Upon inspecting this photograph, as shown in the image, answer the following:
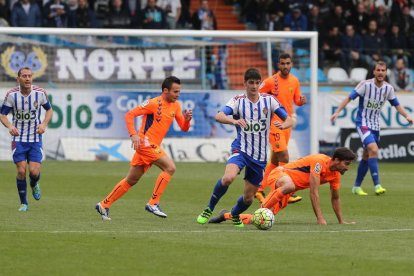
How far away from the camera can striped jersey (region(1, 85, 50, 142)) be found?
15.5 m

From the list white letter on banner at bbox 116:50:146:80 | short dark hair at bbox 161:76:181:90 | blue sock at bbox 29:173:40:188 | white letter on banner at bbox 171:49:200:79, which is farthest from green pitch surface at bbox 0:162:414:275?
white letter on banner at bbox 171:49:200:79

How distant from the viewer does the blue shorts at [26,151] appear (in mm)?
15602

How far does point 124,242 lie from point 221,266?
6.12 ft

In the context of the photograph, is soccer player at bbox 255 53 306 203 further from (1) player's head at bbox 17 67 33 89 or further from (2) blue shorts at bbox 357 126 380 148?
(1) player's head at bbox 17 67 33 89

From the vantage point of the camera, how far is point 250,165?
13.4 meters

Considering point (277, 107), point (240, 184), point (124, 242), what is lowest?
point (240, 184)

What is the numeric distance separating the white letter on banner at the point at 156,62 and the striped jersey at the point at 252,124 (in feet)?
44.1

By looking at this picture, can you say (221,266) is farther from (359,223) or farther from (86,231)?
(359,223)

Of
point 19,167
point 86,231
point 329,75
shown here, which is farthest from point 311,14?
point 86,231

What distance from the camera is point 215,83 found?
88.1ft

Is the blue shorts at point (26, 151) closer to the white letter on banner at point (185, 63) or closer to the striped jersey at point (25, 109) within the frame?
the striped jersey at point (25, 109)

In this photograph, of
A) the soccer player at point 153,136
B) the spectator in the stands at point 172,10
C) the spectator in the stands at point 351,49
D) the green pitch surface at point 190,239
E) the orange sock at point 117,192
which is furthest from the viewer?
the spectator in the stands at point 172,10

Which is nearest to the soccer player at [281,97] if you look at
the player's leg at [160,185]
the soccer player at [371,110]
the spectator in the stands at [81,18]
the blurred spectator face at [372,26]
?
the soccer player at [371,110]

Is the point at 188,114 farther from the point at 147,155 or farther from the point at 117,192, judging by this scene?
A: the point at 117,192
